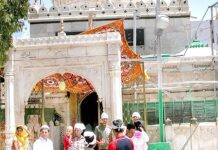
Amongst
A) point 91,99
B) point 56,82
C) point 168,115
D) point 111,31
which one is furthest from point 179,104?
point 91,99

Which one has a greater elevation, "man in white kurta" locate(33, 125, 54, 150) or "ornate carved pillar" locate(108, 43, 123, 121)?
"ornate carved pillar" locate(108, 43, 123, 121)

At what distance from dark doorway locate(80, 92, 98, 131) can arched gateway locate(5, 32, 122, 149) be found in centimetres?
613

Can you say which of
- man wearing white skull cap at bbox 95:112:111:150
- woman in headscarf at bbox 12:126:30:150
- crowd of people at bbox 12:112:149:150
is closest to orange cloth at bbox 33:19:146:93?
woman in headscarf at bbox 12:126:30:150

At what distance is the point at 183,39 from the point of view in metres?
22.1

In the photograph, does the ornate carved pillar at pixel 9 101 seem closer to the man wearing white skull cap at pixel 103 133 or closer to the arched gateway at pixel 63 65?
the arched gateway at pixel 63 65

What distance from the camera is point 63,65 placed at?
1352cm

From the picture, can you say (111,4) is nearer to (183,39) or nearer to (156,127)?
(183,39)

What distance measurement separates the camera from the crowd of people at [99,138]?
6845mm

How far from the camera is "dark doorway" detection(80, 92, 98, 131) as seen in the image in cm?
1986

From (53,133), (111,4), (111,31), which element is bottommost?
(53,133)

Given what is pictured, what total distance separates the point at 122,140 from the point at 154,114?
25.8 feet

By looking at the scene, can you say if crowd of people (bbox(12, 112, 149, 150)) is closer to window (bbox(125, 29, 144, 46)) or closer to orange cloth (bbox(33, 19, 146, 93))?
orange cloth (bbox(33, 19, 146, 93))

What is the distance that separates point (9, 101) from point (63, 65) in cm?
155

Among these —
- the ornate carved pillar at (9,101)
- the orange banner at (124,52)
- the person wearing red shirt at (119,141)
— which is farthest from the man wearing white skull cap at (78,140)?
the orange banner at (124,52)
